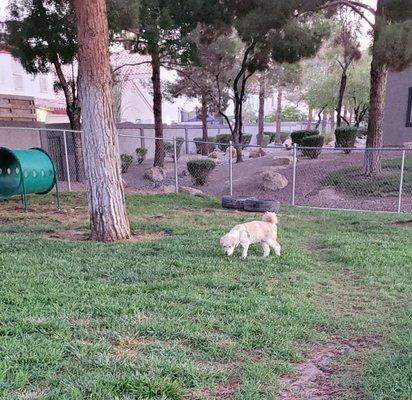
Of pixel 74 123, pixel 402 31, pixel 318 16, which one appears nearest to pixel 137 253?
pixel 402 31

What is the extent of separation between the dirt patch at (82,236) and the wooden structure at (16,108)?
28.5ft

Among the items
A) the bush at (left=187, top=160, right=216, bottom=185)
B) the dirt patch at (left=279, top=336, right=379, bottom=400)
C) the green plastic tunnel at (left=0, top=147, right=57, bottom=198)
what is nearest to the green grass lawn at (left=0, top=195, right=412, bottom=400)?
the dirt patch at (left=279, top=336, right=379, bottom=400)

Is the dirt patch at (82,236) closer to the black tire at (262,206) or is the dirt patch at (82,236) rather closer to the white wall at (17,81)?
the black tire at (262,206)

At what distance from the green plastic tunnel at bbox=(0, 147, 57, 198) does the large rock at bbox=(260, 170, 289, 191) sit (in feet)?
21.7

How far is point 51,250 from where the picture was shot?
575 centimetres

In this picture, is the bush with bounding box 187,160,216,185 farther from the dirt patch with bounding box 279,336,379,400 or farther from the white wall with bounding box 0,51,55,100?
the white wall with bounding box 0,51,55,100

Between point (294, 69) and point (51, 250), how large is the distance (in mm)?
19919

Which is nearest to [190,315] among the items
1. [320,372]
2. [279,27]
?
[320,372]

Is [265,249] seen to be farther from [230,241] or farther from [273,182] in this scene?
[273,182]

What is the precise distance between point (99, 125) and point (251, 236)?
2.62 m

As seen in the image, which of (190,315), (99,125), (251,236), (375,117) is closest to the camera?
(190,315)

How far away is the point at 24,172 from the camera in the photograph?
8852 mm

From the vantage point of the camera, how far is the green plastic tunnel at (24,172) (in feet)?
29.2

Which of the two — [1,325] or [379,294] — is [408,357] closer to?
[379,294]
